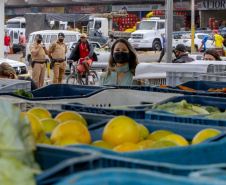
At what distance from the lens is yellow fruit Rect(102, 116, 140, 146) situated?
2.08 metres

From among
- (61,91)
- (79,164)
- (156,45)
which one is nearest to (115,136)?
(79,164)

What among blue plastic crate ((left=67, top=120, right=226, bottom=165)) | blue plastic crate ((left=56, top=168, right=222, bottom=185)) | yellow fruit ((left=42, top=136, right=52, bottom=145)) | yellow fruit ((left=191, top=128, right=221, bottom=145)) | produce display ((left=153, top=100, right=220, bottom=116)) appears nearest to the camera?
blue plastic crate ((left=56, top=168, right=222, bottom=185))

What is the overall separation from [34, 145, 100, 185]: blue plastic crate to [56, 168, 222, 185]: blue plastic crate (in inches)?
4.8

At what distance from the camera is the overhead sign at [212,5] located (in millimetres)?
42300

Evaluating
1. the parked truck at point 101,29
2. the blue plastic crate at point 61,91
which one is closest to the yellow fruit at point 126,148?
the blue plastic crate at point 61,91

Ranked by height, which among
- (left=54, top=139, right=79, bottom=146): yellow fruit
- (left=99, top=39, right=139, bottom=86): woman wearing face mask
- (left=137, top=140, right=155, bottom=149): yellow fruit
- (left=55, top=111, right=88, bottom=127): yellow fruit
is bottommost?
(left=137, top=140, right=155, bottom=149): yellow fruit

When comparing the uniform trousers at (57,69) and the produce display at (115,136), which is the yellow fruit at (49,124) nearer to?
the produce display at (115,136)

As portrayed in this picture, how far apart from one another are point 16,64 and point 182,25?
27087 mm

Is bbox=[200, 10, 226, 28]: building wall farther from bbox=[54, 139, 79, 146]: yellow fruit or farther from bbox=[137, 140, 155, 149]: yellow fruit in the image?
bbox=[54, 139, 79, 146]: yellow fruit

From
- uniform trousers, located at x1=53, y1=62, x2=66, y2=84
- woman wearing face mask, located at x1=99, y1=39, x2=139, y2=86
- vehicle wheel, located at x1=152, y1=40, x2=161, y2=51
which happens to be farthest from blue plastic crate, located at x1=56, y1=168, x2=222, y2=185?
vehicle wheel, located at x1=152, y1=40, x2=161, y2=51

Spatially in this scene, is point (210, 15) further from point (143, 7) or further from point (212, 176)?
point (212, 176)

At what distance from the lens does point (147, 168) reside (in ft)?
5.02

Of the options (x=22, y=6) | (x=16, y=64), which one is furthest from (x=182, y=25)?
(x=16, y=64)

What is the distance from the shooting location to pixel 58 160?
1604 mm
